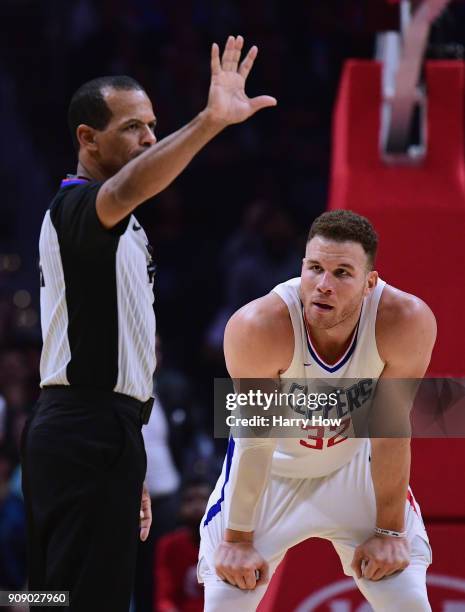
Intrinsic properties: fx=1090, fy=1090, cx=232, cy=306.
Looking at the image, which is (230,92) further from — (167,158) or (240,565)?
(240,565)

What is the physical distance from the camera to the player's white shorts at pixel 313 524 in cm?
390

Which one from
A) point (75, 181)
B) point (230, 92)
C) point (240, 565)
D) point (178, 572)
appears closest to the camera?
point (230, 92)

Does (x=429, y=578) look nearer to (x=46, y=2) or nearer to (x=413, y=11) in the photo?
(x=413, y=11)

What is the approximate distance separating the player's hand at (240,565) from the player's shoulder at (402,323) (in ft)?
2.89

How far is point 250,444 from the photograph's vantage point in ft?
12.8

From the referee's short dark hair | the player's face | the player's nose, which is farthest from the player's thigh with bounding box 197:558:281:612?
the referee's short dark hair

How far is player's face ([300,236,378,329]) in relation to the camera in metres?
3.76

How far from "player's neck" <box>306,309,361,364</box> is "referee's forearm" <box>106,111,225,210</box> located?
100 centimetres

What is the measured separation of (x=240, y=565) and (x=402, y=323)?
1.03 meters

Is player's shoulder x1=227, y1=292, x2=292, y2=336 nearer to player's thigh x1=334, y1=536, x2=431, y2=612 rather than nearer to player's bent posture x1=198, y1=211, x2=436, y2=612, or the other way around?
player's bent posture x1=198, y1=211, x2=436, y2=612

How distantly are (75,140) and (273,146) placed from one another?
6112mm

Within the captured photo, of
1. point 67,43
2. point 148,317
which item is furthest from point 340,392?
point 67,43

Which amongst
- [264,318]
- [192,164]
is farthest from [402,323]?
[192,164]

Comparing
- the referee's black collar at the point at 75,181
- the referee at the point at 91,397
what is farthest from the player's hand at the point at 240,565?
the referee's black collar at the point at 75,181
